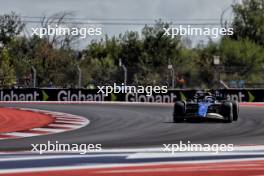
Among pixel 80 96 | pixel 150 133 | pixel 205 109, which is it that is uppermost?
pixel 205 109

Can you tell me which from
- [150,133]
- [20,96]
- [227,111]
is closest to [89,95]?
[20,96]

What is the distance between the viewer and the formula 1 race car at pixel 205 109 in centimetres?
1855

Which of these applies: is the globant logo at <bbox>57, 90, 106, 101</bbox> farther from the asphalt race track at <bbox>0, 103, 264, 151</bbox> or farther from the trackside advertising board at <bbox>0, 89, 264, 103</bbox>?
the asphalt race track at <bbox>0, 103, 264, 151</bbox>

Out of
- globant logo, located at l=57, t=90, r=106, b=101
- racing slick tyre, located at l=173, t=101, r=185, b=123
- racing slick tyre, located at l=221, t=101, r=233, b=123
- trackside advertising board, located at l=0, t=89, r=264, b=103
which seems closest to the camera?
racing slick tyre, located at l=221, t=101, r=233, b=123

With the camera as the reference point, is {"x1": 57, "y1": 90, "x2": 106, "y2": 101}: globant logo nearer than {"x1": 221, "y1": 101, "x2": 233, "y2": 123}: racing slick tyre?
No

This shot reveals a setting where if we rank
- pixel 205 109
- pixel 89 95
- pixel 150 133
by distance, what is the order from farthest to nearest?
pixel 89 95 < pixel 205 109 < pixel 150 133

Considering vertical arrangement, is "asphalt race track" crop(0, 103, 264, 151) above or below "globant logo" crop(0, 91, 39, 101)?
below

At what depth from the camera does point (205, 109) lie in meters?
18.6

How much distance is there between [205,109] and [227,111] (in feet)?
1.94

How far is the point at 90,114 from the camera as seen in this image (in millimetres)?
22047

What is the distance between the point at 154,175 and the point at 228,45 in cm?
4930

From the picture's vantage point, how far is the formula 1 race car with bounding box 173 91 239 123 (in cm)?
1855

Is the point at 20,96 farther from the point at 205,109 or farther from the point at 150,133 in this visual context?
the point at 150,133

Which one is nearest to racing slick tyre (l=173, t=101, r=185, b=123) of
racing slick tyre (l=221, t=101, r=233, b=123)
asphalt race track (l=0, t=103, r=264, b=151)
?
asphalt race track (l=0, t=103, r=264, b=151)
